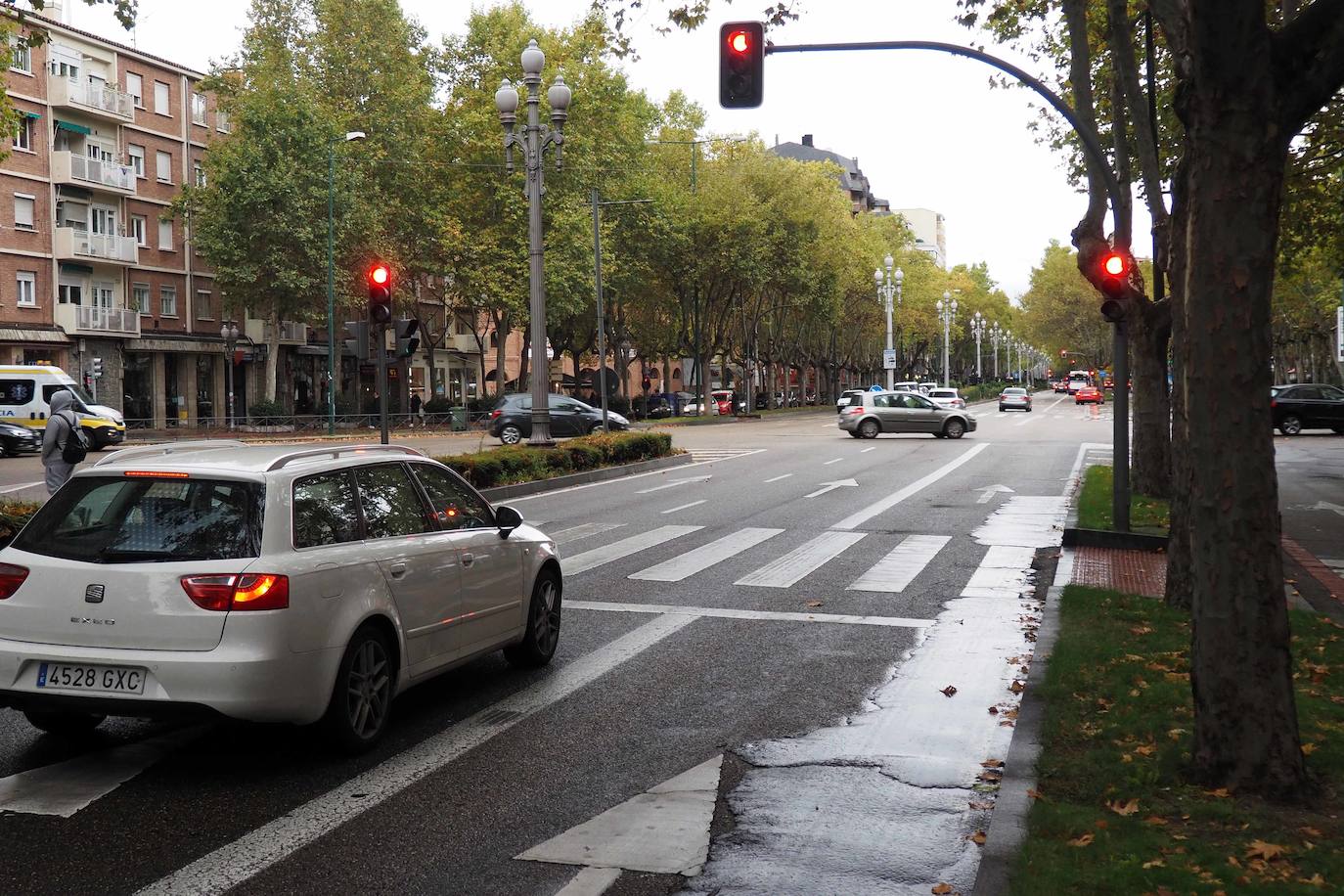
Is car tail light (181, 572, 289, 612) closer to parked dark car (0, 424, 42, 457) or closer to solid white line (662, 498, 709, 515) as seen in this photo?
solid white line (662, 498, 709, 515)

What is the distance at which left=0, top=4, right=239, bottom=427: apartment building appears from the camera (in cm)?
4706

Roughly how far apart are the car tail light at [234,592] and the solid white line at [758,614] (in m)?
4.75

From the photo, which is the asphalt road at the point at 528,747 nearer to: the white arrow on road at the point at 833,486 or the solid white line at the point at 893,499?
the solid white line at the point at 893,499

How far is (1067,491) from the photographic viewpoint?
21.2 meters

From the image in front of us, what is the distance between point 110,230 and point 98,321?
14.8 ft

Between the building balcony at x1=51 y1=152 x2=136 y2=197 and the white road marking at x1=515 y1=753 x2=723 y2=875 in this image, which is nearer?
the white road marking at x1=515 y1=753 x2=723 y2=875

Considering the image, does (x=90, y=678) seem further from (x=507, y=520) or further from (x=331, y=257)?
(x=331, y=257)

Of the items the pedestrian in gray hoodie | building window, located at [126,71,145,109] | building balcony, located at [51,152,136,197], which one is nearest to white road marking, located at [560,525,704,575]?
the pedestrian in gray hoodie

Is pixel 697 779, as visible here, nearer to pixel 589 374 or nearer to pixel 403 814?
pixel 403 814

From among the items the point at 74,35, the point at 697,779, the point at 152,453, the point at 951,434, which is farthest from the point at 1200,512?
the point at 74,35

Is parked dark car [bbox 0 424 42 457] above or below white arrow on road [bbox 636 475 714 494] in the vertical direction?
above

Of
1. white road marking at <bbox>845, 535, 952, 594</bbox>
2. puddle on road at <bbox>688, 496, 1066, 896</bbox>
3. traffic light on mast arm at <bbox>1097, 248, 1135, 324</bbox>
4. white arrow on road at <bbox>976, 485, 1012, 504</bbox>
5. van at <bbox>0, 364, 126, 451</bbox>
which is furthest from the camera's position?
van at <bbox>0, 364, 126, 451</bbox>

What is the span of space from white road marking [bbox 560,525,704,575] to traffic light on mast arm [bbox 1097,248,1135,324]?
5.26m

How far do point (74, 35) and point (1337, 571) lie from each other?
49.1m
